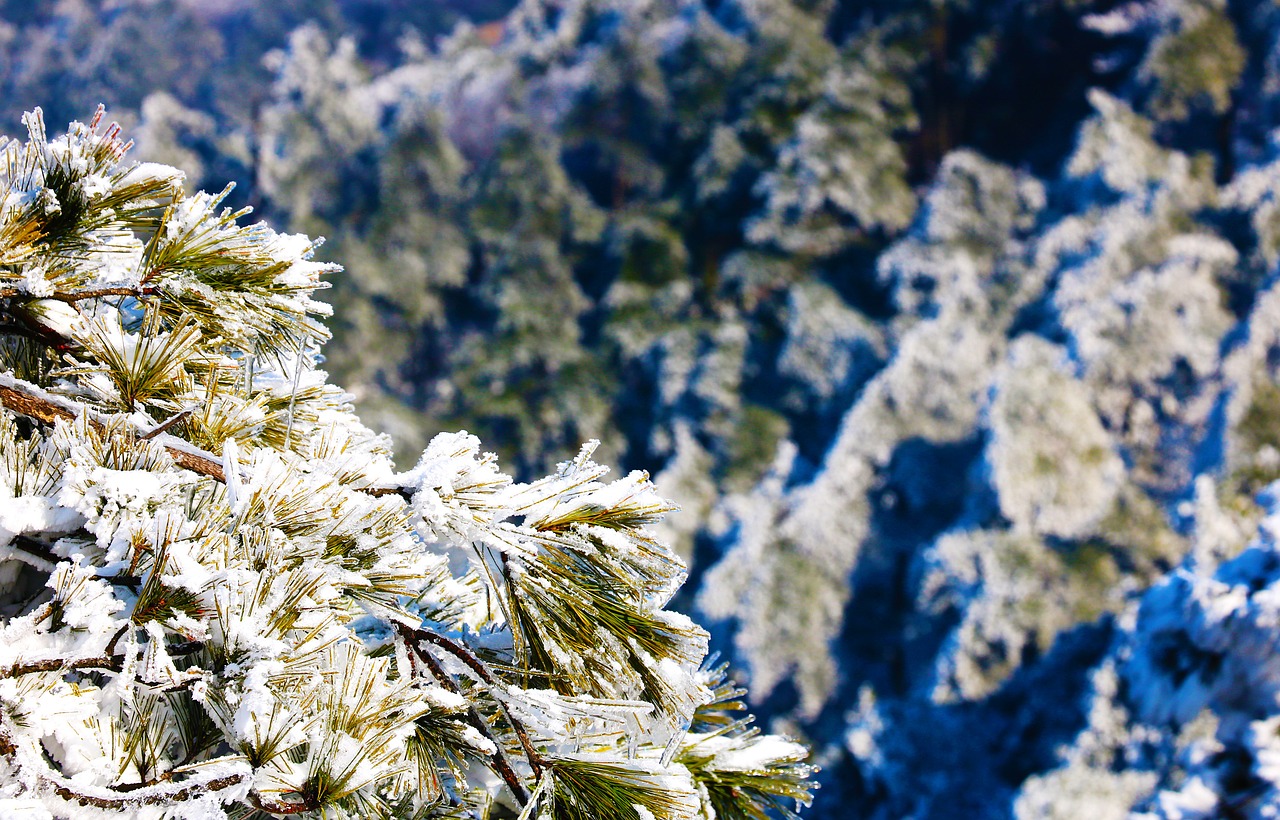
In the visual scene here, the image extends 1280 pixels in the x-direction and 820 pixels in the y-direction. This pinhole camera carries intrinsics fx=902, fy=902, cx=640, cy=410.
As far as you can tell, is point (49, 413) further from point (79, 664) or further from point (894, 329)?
point (894, 329)

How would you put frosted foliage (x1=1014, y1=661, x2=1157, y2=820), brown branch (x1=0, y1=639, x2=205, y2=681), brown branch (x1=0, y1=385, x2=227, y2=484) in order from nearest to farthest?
brown branch (x1=0, y1=639, x2=205, y2=681), brown branch (x1=0, y1=385, x2=227, y2=484), frosted foliage (x1=1014, y1=661, x2=1157, y2=820)

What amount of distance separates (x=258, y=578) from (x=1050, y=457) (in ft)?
20.9

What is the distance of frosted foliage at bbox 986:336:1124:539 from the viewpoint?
6206 millimetres

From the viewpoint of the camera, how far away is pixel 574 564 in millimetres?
828

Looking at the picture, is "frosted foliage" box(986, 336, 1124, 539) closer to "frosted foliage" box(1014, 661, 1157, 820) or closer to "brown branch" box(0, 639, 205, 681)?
"frosted foliage" box(1014, 661, 1157, 820)

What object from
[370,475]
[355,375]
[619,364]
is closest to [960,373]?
[619,364]

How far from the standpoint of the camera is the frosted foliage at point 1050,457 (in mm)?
6206

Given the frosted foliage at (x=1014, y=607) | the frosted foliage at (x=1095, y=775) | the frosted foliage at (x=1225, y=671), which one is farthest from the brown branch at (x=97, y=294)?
the frosted foliage at (x=1014, y=607)

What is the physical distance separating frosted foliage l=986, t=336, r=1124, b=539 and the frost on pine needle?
5.76 metres

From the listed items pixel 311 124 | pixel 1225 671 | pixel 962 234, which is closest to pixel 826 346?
pixel 962 234

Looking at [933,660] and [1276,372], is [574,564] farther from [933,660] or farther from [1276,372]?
[1276,372]

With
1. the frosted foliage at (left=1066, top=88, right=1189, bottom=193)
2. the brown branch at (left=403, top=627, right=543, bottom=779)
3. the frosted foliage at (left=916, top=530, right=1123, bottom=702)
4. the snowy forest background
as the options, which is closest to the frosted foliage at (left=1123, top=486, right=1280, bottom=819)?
the snowy forest background

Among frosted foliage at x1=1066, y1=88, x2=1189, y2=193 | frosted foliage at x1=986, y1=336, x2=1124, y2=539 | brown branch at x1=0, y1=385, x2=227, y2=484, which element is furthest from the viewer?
frosted foliage at x1=1066, y1=88, x2=1189, y2=193

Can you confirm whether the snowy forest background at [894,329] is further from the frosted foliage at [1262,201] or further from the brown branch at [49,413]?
the brown branch at [49,413]
